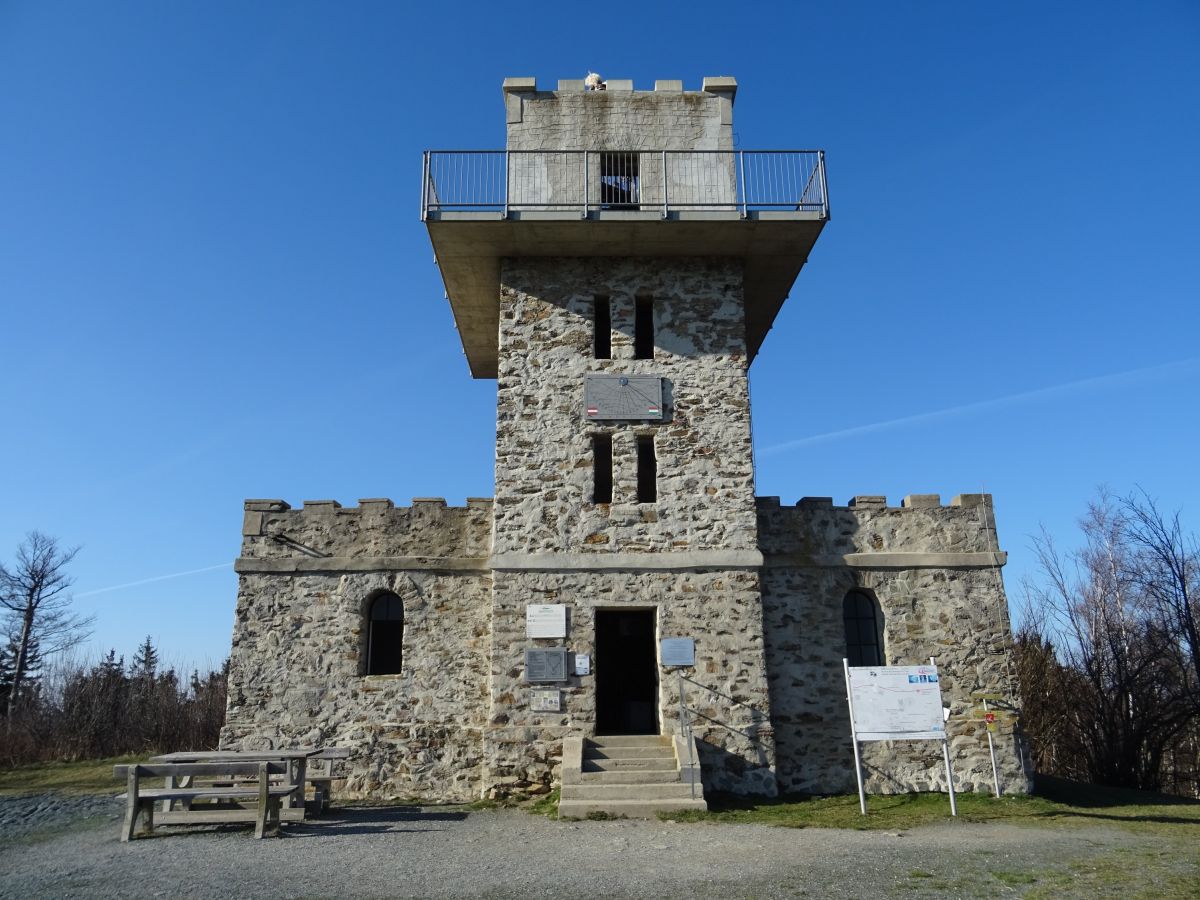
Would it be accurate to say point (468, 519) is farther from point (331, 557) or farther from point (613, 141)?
point (613, 141)

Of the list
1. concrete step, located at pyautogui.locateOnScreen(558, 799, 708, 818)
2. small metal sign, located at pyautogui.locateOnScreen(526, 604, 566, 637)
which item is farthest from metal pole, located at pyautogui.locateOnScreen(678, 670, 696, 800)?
small metal sign, located at pyautogui.locateOnScreen(526, 604, 566, 637)

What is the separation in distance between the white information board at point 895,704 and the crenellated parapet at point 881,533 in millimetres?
2854

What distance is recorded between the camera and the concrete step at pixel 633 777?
1117 cm

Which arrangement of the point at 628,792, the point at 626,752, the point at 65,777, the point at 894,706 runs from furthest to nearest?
1. the point at 65,777
2. the point at 626,752
3. the point at 894,706
4. the point at 628,792

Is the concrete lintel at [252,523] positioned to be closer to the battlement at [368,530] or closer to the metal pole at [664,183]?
the battlement at [368,530]

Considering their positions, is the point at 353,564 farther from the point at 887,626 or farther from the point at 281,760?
the point at 887,626

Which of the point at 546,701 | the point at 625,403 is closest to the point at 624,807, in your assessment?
the point at 546,701

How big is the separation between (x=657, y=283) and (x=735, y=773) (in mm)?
7683

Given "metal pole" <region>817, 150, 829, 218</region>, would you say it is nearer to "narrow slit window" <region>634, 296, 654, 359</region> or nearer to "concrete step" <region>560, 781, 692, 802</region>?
"narrow slit window" <region>634, 296, 654, 359</region>

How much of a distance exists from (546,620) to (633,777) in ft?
8.50

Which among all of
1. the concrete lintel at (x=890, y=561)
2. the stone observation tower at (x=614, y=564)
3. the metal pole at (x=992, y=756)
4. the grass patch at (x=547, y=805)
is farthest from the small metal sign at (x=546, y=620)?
the metal pole at (x=992, y=756)

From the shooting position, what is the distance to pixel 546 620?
1277cm

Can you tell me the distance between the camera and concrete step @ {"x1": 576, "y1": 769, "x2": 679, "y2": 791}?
11.2 metres

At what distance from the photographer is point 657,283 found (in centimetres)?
1446
